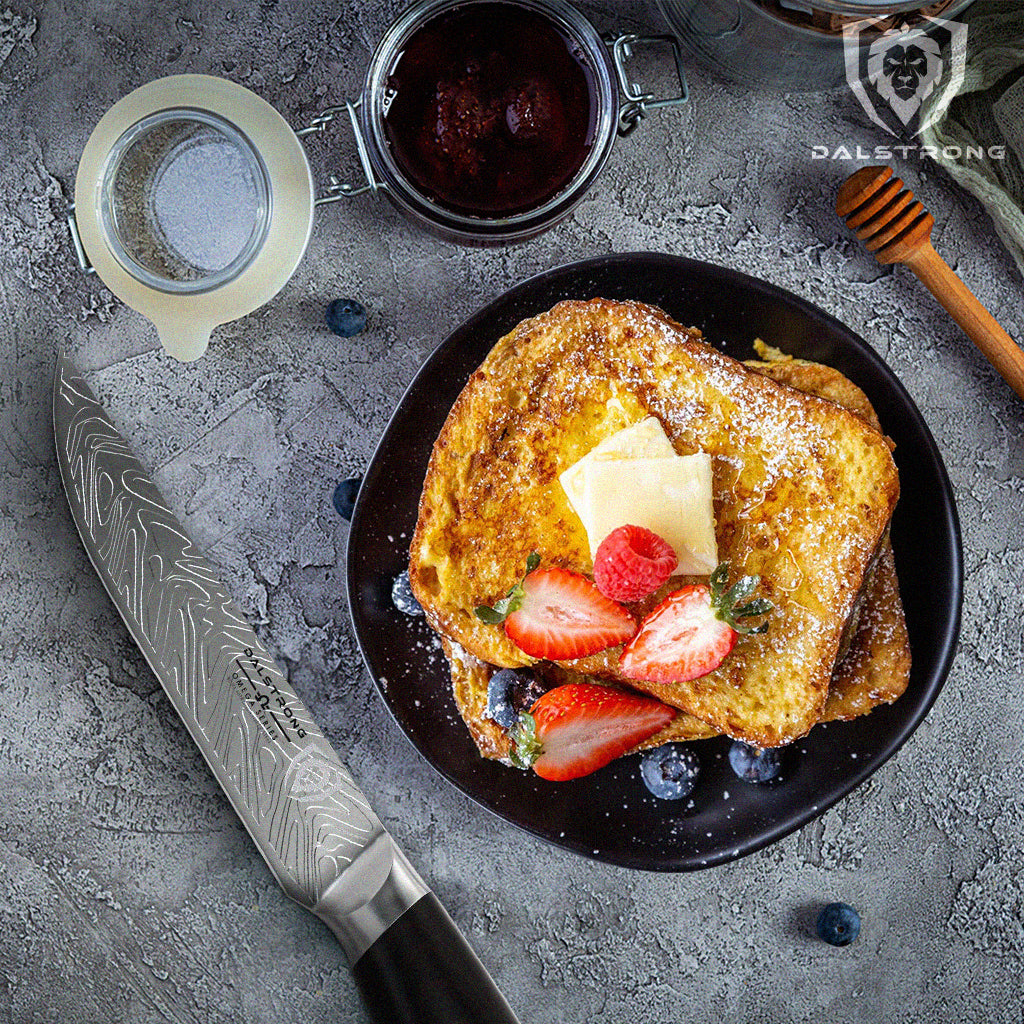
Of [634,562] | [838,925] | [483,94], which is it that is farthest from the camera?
[838,925]

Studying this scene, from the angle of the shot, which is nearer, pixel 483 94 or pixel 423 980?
pixel 483 94

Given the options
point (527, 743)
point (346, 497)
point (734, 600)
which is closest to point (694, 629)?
point (734, 600)

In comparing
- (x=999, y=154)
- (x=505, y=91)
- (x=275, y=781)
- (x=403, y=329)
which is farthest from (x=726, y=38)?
(x=275, y=781)

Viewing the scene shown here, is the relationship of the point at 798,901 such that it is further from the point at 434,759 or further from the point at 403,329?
the point at 403,329

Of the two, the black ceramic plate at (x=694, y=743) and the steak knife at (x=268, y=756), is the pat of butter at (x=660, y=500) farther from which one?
the steak knife at (x=268, y=756)

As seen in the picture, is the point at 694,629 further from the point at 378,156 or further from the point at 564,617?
the point at 378,156

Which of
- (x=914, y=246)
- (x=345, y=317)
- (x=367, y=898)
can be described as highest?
(x=345, y=317)

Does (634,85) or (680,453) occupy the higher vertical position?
(634,85)
